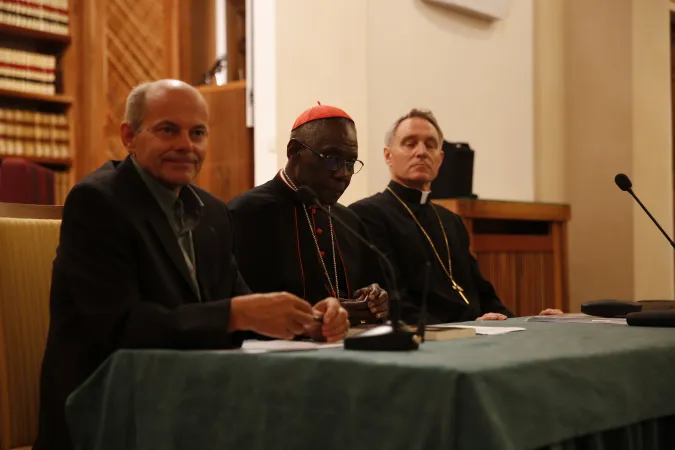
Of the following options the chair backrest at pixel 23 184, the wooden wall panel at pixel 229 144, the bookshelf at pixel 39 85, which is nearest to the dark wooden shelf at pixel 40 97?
the bookshelf at pixel 39 85

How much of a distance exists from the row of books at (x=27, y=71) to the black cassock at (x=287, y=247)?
2916 mm

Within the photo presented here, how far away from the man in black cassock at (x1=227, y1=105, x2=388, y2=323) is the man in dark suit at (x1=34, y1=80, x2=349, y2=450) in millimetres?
664

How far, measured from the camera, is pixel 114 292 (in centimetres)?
191

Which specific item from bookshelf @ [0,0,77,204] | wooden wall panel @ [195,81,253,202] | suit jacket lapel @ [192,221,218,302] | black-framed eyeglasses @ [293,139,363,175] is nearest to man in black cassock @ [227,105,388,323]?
black-framed eyeglasses @ [293,139,363,175]

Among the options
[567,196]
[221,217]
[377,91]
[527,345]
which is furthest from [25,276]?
[567,196]

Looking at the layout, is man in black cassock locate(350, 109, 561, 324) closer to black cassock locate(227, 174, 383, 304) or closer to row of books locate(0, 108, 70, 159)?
black cassock locate(227, 174, 383, 304)

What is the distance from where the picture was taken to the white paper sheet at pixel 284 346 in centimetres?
175

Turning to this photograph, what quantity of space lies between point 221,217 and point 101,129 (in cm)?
362

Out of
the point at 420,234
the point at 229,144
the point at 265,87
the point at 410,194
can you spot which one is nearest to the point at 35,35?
the point at 229,144

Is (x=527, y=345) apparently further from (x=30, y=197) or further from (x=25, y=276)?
(x=30, y=197)

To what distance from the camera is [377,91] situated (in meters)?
5.06

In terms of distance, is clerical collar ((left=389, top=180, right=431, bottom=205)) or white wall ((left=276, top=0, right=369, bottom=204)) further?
white wall ((left=276, top=0, right=369, bottom=204))

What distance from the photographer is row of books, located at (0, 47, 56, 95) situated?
5430 mm

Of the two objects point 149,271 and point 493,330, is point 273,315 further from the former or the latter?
point 493,330
